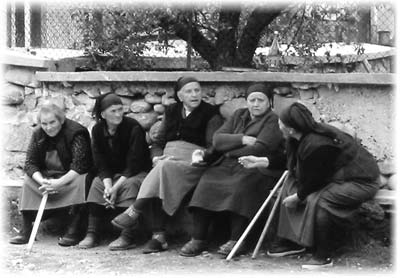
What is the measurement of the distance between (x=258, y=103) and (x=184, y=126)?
2.28 feet

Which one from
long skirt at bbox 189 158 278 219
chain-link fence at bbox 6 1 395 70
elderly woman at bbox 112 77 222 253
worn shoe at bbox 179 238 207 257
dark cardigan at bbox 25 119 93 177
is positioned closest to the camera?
long skirt at bbox 189 158 278 219

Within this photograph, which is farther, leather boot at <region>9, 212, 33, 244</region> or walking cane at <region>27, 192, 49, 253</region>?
leather boot at <region>9, 212, 33, 244</region>

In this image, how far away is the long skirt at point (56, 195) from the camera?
6109mm

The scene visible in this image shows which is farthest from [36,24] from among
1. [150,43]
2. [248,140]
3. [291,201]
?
[291,201]

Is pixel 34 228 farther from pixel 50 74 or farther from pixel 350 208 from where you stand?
pixel 350 208

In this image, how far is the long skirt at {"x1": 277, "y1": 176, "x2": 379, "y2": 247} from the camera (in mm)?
5188

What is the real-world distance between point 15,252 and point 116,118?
1341mm

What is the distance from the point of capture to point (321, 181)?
17.2 ft

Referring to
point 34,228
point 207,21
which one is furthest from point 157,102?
point 34,228

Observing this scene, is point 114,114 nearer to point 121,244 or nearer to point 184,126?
point 184,126

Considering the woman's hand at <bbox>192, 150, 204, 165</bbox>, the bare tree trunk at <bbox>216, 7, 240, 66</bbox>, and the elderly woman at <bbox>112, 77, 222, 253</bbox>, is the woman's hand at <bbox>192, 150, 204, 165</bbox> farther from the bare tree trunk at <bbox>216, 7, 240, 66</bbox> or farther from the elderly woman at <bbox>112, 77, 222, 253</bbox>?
the bare tree trunk at <bbox>216, 7, 240, 66</bbox>

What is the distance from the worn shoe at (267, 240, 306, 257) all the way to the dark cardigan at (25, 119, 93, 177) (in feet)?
5.63

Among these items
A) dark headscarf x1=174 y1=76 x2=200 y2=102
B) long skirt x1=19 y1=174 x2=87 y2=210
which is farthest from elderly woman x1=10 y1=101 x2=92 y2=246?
dark headscarf x1=174 y1=76 x2=200 y2=102

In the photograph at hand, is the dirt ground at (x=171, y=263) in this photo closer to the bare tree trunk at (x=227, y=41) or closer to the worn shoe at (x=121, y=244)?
the worn shoe at (x=121, y=244)
